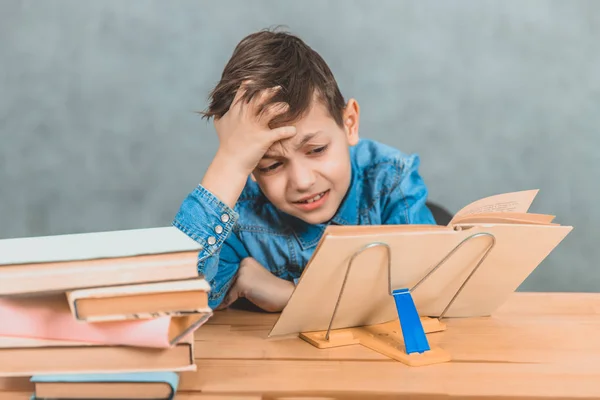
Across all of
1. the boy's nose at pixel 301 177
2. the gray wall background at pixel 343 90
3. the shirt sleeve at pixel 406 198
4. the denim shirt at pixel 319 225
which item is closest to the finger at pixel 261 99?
the boy's nose at pixel 301 177

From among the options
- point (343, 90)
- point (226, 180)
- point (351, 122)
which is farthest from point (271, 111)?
point (343, 90)

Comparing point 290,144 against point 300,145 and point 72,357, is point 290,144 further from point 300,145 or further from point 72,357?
point 72,357

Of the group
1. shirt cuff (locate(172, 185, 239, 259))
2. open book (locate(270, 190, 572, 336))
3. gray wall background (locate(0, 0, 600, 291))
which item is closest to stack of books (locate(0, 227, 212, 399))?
open book (locate(270, 190, 572, 336))

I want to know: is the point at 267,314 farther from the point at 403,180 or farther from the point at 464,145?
the point at 464,145

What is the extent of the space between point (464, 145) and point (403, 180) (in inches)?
38.0

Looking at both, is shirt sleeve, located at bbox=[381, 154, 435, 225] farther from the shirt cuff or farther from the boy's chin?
the shirt cuff

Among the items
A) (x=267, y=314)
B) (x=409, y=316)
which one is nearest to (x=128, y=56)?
(x=267, y=314)

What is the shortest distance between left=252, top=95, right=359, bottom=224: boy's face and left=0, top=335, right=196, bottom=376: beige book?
52 cm

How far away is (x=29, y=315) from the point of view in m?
0.70

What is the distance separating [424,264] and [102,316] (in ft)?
1.33

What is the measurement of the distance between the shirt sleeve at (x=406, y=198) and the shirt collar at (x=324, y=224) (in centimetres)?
7

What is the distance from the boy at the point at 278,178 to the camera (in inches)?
43.9

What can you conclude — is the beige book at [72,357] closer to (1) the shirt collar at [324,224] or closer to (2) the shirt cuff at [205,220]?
(2) the shirt cuff at [205,220]

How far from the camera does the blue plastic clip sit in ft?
2.73
